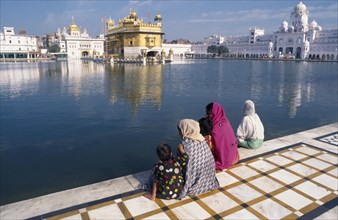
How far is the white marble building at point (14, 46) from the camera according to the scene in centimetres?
6494

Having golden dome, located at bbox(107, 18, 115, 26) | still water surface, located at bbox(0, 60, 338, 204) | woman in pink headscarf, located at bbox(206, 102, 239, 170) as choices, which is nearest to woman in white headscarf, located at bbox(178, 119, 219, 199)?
woman in pink headscarf, located at bbox(206, 102, 239, 170)

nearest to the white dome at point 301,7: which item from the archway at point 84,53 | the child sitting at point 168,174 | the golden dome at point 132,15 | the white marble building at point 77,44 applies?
the golden dome at point 132,15

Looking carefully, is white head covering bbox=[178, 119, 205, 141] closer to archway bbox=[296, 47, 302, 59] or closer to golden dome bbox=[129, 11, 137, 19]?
golden dome bbox=[129, 11, 137, 19]

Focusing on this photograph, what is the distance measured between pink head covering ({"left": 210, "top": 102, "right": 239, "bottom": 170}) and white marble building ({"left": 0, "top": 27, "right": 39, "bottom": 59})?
71624 millimetres

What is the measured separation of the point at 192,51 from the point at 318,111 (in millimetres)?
93855

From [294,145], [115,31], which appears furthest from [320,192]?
[115,31]

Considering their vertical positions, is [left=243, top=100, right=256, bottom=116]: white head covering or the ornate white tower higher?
the ornate white tower

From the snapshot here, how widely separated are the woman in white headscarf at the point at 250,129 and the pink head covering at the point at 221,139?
0.81 metres

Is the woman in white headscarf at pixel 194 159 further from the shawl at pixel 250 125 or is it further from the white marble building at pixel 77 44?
the white marble building at pixel 77 44

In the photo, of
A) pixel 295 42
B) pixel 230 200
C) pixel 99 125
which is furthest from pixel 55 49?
pixel 230 200

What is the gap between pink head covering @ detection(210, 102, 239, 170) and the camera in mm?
3791

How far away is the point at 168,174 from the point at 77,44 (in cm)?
7495

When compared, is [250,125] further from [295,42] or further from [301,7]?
[301,7]

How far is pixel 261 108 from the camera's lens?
10062 millimetres
